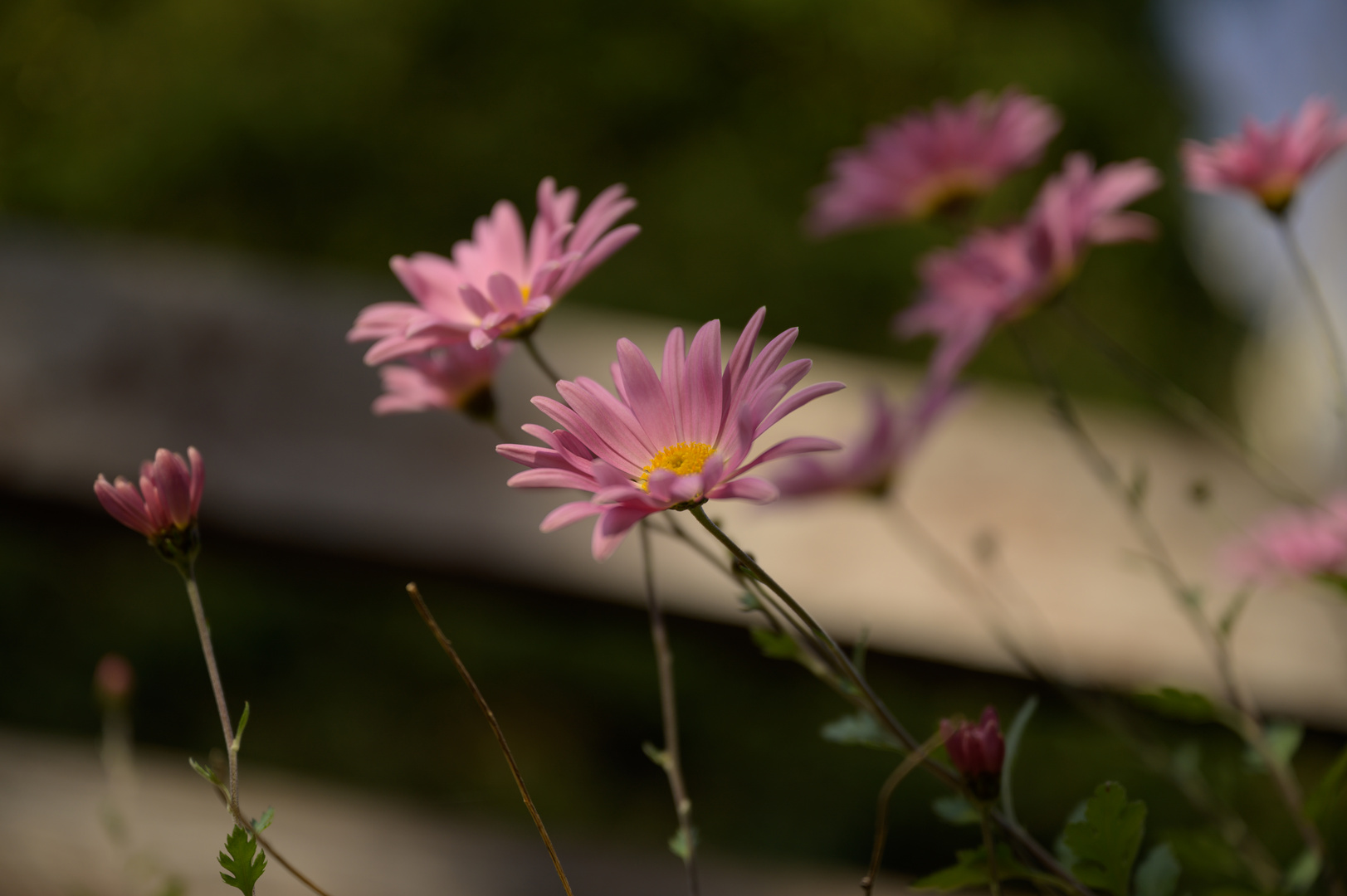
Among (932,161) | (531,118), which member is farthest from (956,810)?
(531,118)

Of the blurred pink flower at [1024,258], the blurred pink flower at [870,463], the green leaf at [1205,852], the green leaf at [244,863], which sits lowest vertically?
the green leaf at [1205,852]

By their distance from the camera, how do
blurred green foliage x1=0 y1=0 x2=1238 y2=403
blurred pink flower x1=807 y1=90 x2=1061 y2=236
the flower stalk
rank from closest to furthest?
1. the flower stalk
2. blurred pink flower x1=807 y1=90 x2=1061 y2=236
3. blurred green foliage x1=0 y1=0 x2=1238 y2=403

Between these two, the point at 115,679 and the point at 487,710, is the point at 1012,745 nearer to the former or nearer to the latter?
the point at 487,710

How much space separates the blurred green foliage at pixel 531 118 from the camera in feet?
5.62

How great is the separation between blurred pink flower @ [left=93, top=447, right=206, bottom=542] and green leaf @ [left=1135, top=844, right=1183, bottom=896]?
379 millimetres

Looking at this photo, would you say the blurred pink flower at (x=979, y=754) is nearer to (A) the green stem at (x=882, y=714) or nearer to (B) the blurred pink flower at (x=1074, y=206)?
(A) the green stem at (x=882, y=714)

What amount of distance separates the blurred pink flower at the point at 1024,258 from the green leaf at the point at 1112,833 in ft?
1.01

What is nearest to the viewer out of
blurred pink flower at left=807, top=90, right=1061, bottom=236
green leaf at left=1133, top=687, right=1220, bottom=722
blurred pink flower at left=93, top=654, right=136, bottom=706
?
green leaf at left=1133, top=687, right=1220, bottom=722

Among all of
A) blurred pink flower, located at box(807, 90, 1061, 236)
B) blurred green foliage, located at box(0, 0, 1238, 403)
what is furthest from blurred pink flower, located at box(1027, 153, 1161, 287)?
blurred green foliage, located at box(0, 0, 1238, 403)

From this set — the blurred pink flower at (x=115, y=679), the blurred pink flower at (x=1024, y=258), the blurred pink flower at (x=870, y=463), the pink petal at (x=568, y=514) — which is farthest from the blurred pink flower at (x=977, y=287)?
the blurred pink flower at (x=115, y=679)

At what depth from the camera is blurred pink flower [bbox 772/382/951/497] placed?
736mm

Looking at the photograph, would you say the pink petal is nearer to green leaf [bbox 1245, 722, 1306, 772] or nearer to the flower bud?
the flower bud

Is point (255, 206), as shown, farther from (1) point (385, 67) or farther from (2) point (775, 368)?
(2) point (775, 368)

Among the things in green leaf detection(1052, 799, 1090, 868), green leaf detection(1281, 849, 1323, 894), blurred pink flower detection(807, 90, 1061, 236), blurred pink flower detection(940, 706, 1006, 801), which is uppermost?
blurred pink flower detection(807, 90, 1061, 236)
